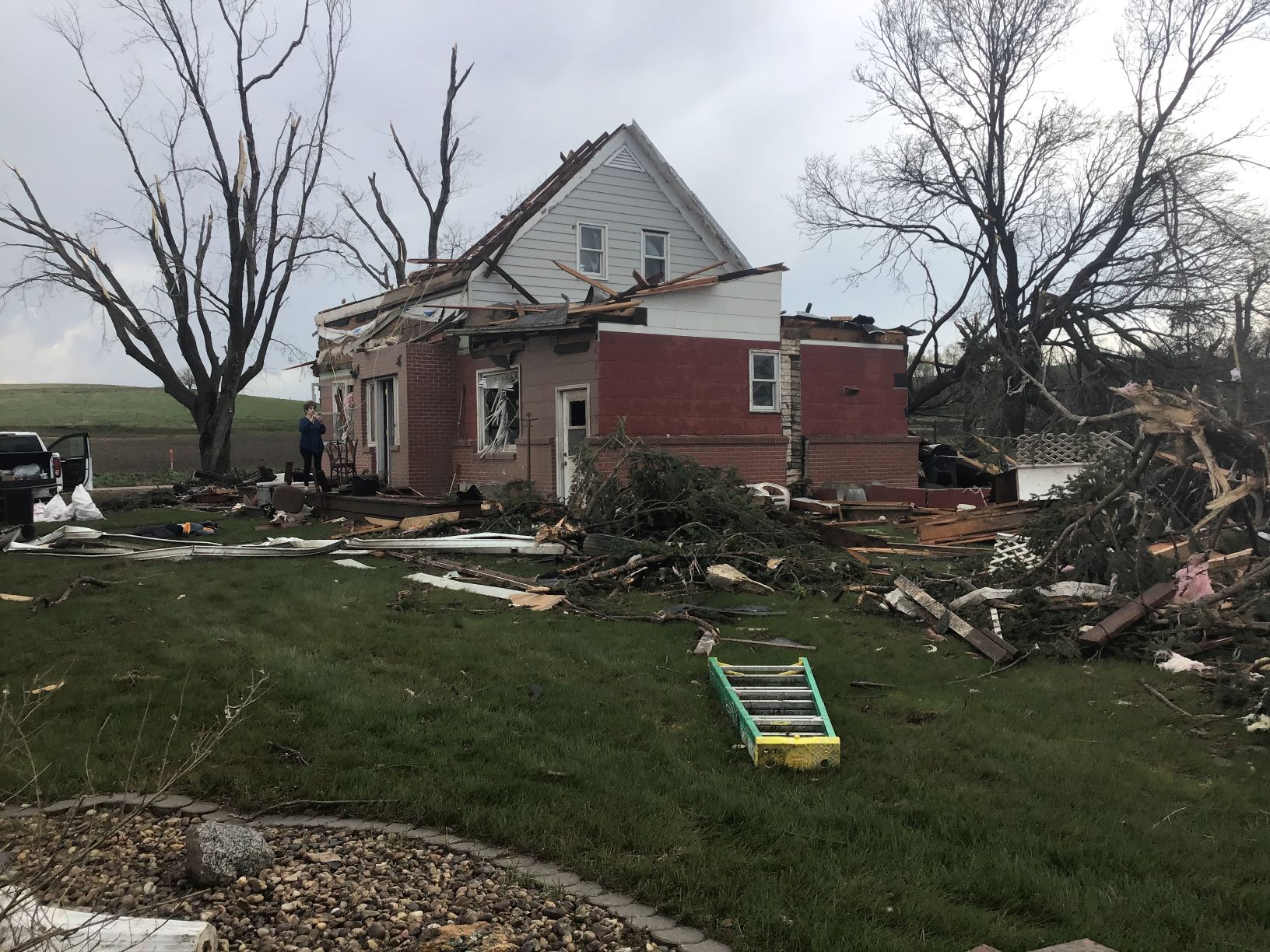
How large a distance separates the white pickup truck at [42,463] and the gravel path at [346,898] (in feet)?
44.2

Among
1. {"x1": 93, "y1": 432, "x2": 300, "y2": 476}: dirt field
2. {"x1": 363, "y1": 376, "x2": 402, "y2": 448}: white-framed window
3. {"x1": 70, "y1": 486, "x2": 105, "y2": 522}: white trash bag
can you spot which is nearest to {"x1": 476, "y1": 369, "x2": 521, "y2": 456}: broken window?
{"x1": 363, "y1": 376, "x2": 402, "y2": 448}: white-framed window

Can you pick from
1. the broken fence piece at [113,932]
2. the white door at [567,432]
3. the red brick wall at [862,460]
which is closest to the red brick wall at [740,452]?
the white door at [567,432]

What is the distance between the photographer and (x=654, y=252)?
21.9 m

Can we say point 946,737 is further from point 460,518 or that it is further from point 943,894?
point 460,518

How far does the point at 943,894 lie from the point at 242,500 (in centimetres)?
1947

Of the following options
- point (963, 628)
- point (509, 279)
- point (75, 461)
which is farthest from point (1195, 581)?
point (75, 461)

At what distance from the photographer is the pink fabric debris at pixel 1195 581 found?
23.9 feet

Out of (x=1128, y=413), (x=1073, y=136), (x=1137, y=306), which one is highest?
(x=1073, y=136)

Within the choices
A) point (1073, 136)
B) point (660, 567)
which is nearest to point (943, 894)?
point (660, 567)

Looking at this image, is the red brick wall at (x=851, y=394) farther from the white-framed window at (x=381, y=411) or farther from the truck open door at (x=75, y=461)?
the truck open door at (x=75, y=461)

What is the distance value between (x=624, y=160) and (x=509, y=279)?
15.2 feet

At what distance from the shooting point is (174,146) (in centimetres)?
2677

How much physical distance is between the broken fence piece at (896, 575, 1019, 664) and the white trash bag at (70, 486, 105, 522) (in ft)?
49.6

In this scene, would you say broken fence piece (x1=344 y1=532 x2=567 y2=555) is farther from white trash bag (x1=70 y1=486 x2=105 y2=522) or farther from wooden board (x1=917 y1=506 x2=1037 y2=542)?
white trash bag (x1=70 y1=486 x2=105 y2=522)
